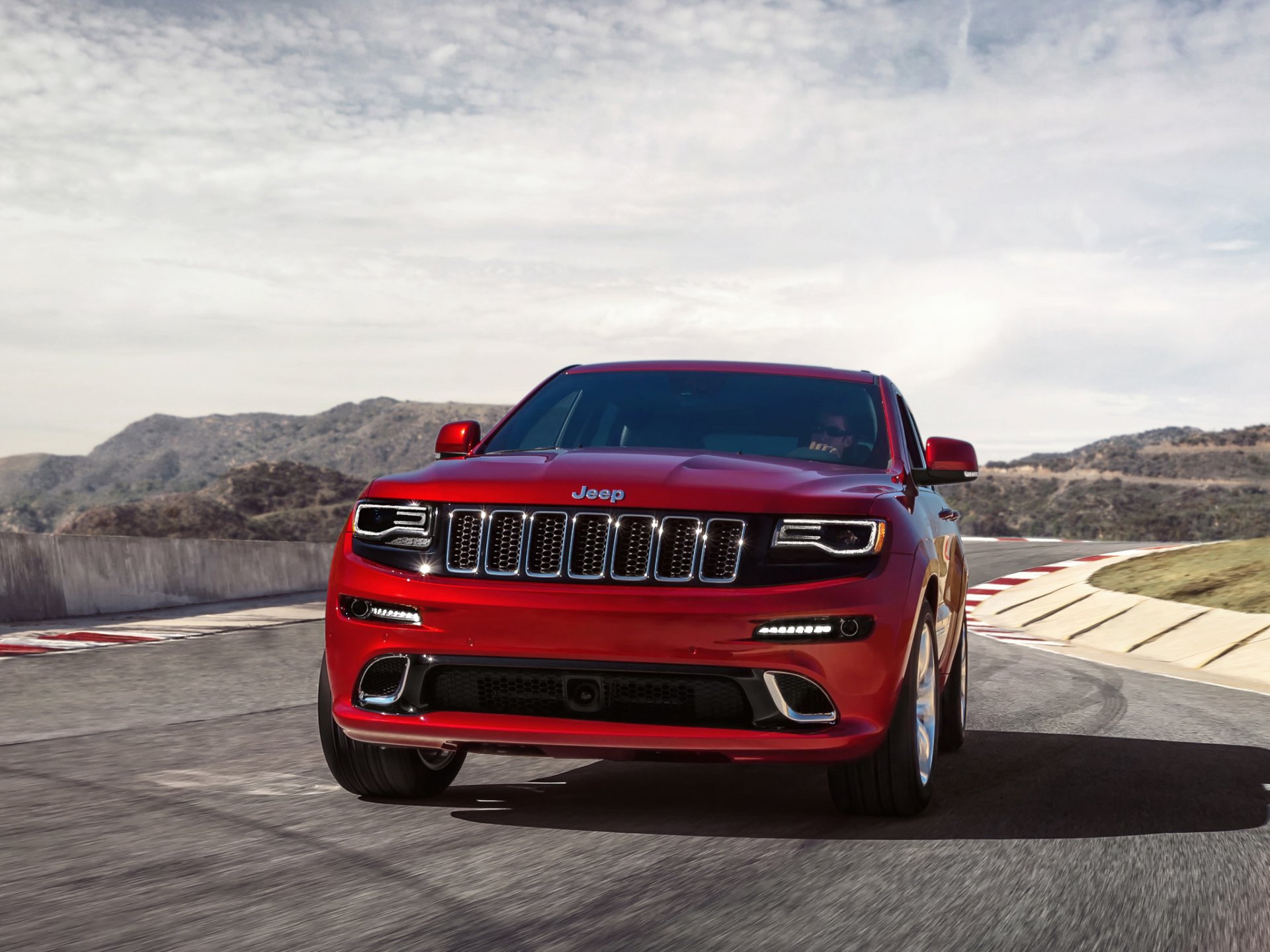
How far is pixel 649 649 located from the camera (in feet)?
16.1

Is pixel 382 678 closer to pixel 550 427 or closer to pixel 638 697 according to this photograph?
pixel 638 697

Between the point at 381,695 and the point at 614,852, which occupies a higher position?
the point at 381,695

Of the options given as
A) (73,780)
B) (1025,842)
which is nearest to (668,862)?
(1025,842)

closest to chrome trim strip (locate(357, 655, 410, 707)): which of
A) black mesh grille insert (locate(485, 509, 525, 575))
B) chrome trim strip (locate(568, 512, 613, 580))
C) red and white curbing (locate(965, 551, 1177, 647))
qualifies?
black mesh grille insert (locate(485, 509, 525, 575))

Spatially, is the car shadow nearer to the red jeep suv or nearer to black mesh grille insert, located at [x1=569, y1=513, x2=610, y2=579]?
the red jeep suv

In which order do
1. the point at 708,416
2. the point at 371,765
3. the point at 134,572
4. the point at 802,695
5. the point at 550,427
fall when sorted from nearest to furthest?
1. the point at 802,695
2. the point at 371,765
3. the point at 708,416
4. the point at 550,427
5. the point at 134,572

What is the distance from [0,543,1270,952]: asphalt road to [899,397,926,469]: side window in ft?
4.91

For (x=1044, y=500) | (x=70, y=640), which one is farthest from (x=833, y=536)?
(x=1044, y=500)

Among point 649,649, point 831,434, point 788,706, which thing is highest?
point 831,434

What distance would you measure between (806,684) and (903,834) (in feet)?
2.50

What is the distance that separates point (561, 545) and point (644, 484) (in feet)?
1.18

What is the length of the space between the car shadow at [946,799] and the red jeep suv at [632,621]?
26 centimetres

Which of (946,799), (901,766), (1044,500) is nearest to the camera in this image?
(901,766)

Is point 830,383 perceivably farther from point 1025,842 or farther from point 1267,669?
point 1267,669
